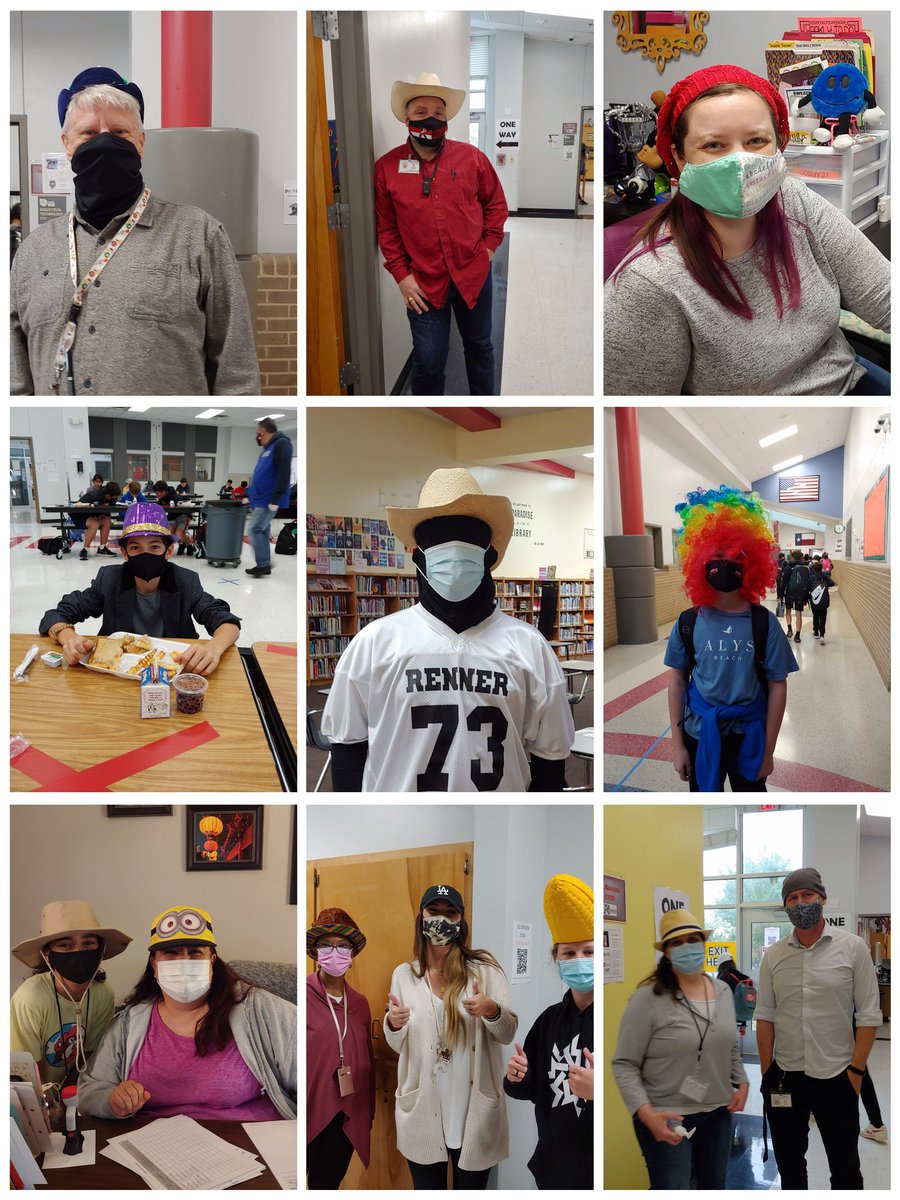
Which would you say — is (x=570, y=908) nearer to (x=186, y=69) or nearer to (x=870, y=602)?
(x=870, y=602)

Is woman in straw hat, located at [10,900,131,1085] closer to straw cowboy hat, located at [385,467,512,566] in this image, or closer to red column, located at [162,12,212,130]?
straw cowboy hat, located at [385,467,512,566]

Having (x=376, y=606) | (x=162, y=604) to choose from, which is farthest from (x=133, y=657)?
(x=376, y=606)

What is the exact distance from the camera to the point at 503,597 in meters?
2.07

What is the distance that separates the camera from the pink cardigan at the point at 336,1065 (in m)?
2.25

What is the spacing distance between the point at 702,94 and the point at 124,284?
1475 mm

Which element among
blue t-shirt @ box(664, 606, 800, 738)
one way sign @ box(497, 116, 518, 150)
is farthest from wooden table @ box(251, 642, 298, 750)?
one way sign @ box(497, 116, 518, 150)

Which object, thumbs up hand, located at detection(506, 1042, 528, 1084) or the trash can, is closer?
the trash can

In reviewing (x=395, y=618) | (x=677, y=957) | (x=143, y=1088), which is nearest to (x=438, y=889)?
(x=677, y=957)


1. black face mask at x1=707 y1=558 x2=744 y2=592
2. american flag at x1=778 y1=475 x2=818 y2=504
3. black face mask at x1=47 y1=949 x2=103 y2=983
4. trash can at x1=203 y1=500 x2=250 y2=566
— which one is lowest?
black face mask at x1=47 y1=949 x2=103 y2=983

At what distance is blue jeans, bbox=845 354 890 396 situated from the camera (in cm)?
211

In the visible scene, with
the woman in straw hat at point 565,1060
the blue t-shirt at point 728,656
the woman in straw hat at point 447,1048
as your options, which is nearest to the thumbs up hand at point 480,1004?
the woman in straw hat at point 447,1048

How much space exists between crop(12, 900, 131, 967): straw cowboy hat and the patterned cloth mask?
0.83 m

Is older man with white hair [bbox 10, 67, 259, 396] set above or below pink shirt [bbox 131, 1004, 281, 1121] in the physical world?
above

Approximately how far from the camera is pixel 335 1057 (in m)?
2.29
